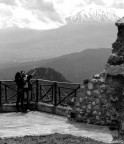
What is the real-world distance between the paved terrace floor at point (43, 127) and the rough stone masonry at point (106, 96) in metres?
0.37

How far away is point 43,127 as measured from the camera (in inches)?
500

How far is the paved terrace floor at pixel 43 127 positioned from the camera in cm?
1170

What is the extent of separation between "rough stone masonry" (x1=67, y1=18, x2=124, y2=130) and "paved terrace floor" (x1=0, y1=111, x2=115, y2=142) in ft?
1.23

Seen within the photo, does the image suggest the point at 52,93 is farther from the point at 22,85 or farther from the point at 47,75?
the point at 47,75

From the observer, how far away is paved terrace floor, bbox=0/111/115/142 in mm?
11703

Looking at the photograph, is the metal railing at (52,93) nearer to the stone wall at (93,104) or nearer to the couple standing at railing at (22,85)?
the couple standing at railing at (22,85)

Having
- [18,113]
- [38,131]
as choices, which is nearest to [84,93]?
[38,131]

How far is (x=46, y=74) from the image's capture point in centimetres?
11625

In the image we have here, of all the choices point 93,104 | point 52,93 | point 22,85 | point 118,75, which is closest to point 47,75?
point 52,93

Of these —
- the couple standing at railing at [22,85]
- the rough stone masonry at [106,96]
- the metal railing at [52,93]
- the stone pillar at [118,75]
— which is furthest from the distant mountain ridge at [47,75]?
the stone pillar at [118,75]

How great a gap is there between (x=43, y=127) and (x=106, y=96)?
2514 mm

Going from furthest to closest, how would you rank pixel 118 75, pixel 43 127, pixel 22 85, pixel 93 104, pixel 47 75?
pixel 47 75
pixel 22 85
pixel 93 104
pixel 43 127
pixel 118 75

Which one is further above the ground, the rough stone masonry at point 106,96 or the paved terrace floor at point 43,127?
the rough stone masonry at point 106,96

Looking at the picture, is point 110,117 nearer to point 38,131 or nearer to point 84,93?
point 84,93
